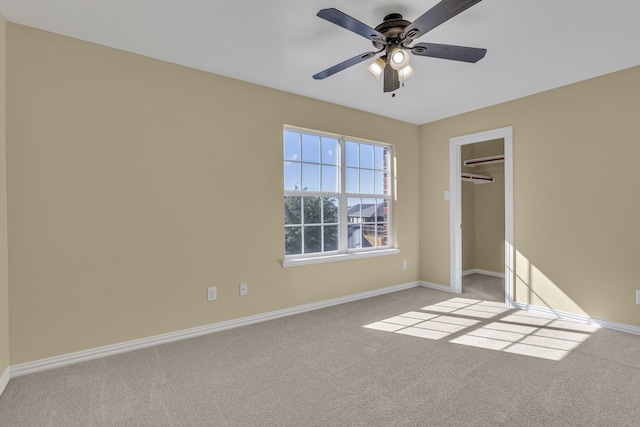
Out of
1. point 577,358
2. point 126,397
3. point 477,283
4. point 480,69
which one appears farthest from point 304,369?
point 477,283

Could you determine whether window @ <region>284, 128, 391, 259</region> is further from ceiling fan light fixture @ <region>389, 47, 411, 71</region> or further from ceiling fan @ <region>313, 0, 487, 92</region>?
ceiling fan light fixture @ <region>389, 47, 411, 71</region>

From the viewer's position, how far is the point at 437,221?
187 inches

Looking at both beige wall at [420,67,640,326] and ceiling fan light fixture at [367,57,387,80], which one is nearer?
ceiling fan light fixture at [367,57,387,80]

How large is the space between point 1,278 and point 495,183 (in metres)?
6.37

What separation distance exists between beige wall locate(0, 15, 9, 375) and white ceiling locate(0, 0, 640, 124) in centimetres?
33

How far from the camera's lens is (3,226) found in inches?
86.3

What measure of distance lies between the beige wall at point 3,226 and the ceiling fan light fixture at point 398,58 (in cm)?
270

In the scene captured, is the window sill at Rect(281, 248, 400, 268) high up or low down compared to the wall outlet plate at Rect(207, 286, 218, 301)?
up

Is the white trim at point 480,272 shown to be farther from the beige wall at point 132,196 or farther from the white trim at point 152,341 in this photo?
the beige wall at point 132,196

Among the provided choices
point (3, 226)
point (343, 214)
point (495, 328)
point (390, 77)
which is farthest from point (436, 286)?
point (3, 226)

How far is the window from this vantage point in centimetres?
375

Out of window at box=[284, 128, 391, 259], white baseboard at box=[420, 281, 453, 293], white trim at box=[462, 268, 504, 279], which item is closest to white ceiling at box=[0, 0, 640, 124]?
window at box=[284, 128, 391, 259]

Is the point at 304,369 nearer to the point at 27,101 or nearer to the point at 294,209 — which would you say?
the point at 294,209

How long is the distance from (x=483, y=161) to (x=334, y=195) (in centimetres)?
295
